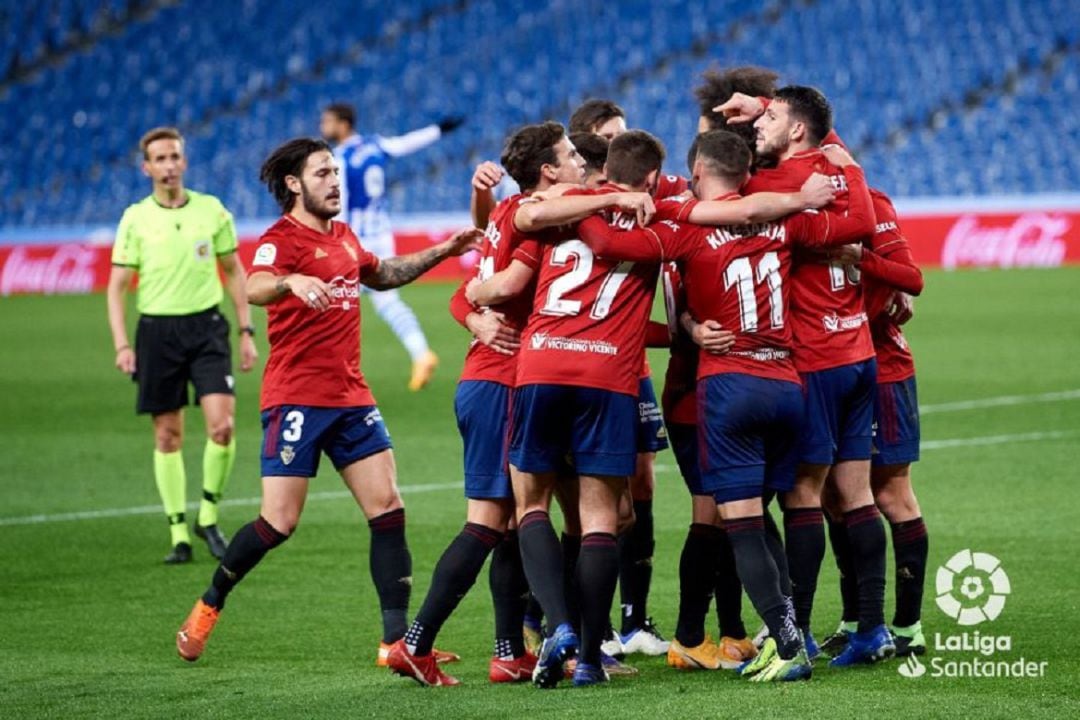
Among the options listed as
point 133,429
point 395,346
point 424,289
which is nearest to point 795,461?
point 133,429

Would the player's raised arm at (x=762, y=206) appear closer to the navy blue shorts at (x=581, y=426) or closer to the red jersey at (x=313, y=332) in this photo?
the navy blue shorts at (x=581, y=426)

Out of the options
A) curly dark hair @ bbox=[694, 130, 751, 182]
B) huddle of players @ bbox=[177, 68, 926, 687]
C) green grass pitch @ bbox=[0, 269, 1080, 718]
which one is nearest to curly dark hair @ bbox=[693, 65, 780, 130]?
huddle of players @ bbox=[177, 68, 926, 687]

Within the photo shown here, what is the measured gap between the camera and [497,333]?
258 inches

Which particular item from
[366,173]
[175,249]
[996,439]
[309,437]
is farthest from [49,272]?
[309,437]

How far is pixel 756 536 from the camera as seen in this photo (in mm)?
6180

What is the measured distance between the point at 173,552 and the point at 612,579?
4.02m

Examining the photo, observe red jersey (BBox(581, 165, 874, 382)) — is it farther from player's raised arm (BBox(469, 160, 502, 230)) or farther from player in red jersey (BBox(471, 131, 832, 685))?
player's raised arm (BBox(469, 160, 502, 230))

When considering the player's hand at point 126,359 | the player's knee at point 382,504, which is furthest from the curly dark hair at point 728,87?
the player's hand at point 126,359

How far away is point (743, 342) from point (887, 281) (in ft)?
2.35

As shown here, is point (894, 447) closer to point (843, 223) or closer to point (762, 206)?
point (843, 223)

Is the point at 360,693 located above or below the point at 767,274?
below

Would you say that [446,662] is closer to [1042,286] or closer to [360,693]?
[360,693]

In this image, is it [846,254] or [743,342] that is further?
[846,254]

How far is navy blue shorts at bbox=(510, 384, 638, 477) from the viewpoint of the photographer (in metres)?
6.19
